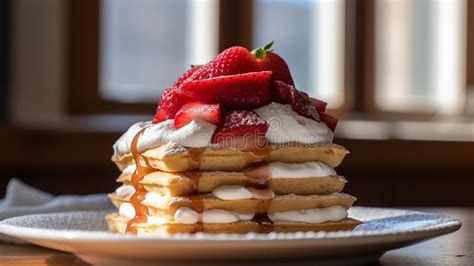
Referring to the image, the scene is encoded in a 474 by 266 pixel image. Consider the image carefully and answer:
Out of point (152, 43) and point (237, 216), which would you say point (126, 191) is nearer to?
point (237, 216)

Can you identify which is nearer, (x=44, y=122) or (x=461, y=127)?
(x=44, y=122)

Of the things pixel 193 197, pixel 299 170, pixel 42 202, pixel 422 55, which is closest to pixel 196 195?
pixel 193 197

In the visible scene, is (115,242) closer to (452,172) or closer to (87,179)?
(87,179)

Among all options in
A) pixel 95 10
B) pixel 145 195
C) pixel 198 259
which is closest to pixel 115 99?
pixel 95 10

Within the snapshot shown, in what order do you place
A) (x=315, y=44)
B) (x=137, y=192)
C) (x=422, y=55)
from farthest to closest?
(x=422, y=55)
(x=315, y=44)
(x=137, y=192)

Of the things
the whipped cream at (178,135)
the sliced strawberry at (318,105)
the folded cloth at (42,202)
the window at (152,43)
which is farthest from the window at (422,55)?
the whipped cream at (178,135)

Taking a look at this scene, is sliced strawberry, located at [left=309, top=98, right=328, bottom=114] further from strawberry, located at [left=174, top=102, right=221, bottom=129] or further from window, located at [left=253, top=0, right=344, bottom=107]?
window, located at [left=253, top=0, right=344, bottom=107]

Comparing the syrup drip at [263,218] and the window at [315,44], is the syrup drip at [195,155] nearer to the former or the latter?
the syrup drip at [263,218]
